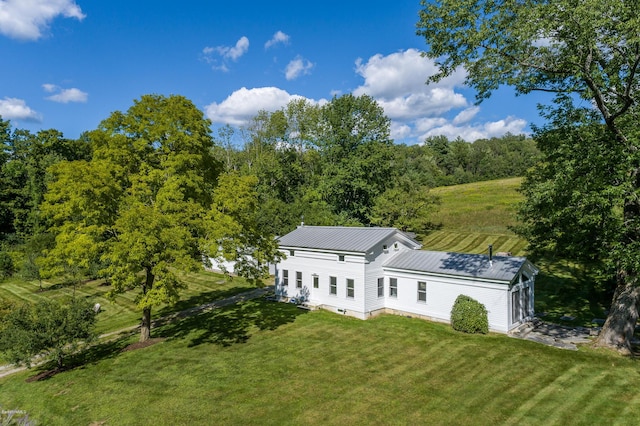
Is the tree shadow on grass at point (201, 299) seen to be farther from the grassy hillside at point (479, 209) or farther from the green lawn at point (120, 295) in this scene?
the grassy hillside at point (479, 209)

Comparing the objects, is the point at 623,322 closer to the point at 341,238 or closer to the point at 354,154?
the point at 341,238

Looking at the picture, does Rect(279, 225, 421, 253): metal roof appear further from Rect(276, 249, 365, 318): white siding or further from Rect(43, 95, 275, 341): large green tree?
Rect(43, 95, 275, 341): large green tree

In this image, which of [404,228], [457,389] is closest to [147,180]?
[457,389]

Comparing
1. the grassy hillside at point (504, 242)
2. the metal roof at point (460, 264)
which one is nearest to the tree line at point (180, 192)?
the grassy hillside at point (504, 242)

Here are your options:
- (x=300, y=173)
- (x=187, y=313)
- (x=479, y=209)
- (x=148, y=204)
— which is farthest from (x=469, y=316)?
(x=479, y=209)

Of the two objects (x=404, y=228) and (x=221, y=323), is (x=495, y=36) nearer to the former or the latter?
(x=221, y=323)

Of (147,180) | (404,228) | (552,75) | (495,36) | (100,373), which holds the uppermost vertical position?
(495,36)

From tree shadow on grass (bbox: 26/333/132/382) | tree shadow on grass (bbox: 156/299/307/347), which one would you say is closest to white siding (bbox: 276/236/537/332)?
tree shadow on grass (bbox: 156/299/307/347)
